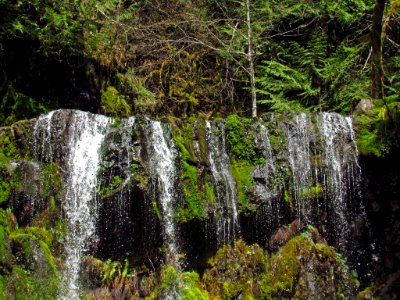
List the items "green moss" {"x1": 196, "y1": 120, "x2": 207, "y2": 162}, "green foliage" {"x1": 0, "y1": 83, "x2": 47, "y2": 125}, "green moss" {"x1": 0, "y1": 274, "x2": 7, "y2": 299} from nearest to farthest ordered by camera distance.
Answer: "green moss" {"x1": 0, "y1": 274, "x2": 7, "y2": 299}
"green moss" {"x1": 196, "y1": 120, "x2": 207, "y2": 162}
"green foliage" {"x1": 0, "y1": 83, "x2": 47, "y2": 125}

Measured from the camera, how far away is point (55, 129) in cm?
755

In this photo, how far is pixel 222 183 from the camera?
25.6ft

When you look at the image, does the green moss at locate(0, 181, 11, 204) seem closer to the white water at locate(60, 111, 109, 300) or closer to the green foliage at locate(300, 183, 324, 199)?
the white water at locate(60, 111, 109, 300)

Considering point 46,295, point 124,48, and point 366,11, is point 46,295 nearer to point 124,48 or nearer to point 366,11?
point 124,48

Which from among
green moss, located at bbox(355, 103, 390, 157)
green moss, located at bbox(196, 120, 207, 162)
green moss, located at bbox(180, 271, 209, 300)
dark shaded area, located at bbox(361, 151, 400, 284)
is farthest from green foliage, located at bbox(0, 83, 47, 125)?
dark shaded area, located at bbox(361, 151, 400, 284)

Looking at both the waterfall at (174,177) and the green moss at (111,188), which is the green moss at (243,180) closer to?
the waterfall at (174,177)

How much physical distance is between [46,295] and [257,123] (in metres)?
4.84

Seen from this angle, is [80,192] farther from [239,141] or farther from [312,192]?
[312,192]

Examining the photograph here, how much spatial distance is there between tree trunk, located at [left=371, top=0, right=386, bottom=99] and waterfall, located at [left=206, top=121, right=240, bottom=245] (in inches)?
170

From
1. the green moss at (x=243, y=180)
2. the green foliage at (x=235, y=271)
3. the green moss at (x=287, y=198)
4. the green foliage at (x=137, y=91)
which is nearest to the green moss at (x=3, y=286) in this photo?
the green foliage at (x=235, y=271)

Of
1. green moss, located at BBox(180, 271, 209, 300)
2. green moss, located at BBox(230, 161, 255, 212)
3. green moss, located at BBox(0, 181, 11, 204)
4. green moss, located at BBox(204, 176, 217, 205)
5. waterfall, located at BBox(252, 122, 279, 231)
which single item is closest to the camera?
green moss, located at BBox(0, 181, 11, 204)

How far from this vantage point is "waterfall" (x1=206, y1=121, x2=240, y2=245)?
7.60 metres

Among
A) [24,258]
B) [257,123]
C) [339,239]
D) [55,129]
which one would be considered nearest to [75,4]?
[55,129]

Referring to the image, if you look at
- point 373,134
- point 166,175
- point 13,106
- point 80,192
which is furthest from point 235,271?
point 13,106
